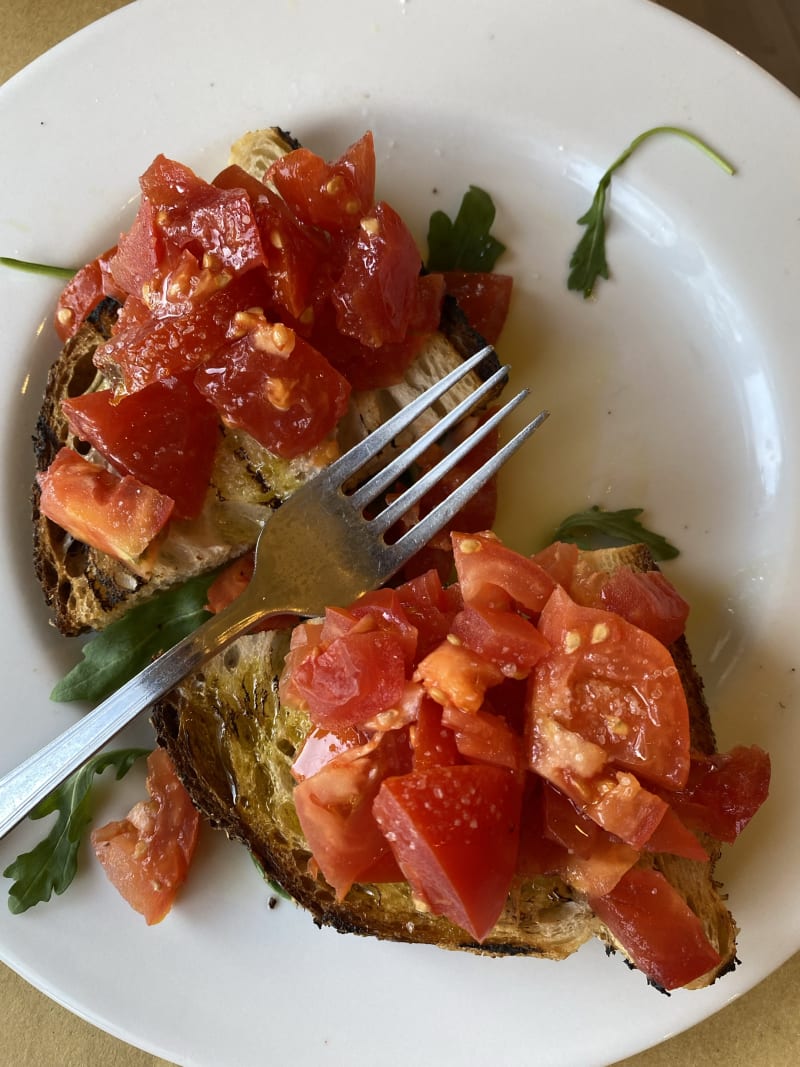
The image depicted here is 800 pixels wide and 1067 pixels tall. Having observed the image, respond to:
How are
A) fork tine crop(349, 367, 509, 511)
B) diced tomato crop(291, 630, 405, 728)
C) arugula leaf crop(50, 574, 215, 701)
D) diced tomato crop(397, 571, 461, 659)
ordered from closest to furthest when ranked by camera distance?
diced tomato crop(291, 630, 405, 728) < diced tomato crop(397, 571, 461, 659) < fork tine crop(349, 367, 509, 511) < arugula leaf crop(50, 574, 215, 701)

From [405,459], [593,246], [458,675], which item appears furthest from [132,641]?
[593,246]

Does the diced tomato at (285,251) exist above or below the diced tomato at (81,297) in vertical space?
above

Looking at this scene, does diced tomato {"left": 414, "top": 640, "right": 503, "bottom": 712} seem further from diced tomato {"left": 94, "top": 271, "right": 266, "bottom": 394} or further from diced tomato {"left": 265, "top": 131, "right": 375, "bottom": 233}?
diced tomato {"left": 265, "top": 131, "right": 375, "bottom": 233}

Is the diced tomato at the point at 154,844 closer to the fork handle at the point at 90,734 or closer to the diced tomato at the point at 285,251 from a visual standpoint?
the fork handle at the point at 90,734

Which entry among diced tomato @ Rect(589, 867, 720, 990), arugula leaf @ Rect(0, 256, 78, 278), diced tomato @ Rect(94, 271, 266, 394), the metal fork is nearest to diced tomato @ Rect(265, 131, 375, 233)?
diced tomato @ Rect(94, 271, 266, 394)

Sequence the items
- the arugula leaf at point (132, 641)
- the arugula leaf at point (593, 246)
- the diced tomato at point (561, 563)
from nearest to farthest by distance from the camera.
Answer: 1. the diced tomato at point (561, 563)
2. the arugula leaf at point (132, 641)
3. the arugula leaf at point (593, 246)

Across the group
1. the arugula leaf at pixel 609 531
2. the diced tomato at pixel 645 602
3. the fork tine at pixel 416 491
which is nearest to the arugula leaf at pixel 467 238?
the fork tine at pixel 416 491
